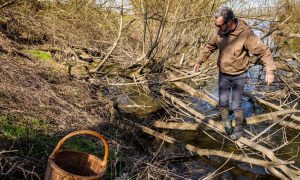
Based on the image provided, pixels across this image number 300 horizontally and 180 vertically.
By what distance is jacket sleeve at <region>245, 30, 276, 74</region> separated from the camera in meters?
4.13

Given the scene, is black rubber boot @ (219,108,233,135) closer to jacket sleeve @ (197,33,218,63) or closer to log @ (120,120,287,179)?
log @ (120,120,287,179)

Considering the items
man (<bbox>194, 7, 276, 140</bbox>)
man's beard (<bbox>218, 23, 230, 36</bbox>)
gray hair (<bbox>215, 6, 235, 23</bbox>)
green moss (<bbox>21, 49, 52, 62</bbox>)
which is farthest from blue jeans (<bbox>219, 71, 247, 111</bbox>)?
green moss (<bbox>21, 49, 52, 62</bbox>)

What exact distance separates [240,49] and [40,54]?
5204mm

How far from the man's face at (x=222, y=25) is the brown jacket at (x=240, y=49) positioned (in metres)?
0.09

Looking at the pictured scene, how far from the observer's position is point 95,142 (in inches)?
185

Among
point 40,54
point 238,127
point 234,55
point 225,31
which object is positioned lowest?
point 238,127

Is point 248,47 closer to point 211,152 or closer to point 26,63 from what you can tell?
point 211,152

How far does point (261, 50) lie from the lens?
165 inches

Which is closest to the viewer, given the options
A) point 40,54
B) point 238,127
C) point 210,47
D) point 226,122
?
point 238,127

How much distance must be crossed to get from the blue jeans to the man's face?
23.9 inches

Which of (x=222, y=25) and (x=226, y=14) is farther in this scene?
(x=222, y=25)

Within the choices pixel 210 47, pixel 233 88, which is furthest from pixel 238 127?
pixel 210 47

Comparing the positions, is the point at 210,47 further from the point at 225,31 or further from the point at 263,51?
the point at 263,51

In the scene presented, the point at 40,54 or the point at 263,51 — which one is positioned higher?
the point at 263,51
